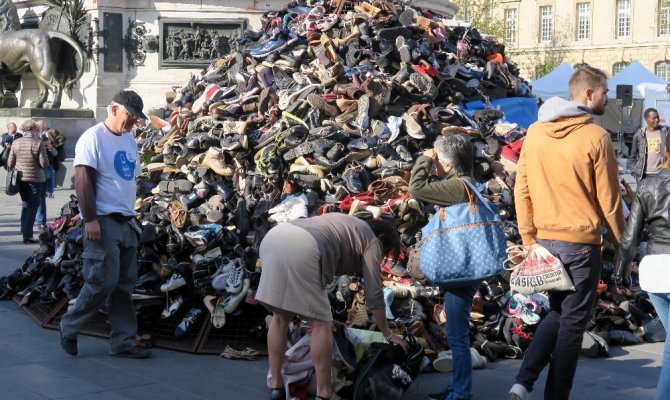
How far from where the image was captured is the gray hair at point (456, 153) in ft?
18.9

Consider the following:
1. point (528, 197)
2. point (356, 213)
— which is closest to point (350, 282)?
point (356, 213)

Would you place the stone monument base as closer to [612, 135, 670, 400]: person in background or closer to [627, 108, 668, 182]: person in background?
[627, 108, 668, 182]: person in background

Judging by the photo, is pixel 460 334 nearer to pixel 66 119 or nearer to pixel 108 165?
pixel 108 165

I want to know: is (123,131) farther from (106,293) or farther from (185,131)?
(185,131)

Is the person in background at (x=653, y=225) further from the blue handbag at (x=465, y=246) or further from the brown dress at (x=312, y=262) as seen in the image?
the brown dress at (x=312, y=262)

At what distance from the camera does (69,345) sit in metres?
6.95

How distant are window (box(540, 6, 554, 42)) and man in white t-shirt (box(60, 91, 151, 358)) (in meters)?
65.5

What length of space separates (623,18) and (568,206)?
213ft

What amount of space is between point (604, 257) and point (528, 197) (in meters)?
3.31

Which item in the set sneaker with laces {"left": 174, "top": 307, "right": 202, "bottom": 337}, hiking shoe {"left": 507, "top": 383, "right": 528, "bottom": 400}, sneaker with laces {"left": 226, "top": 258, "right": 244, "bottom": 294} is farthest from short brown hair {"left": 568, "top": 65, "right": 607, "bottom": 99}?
sneaker with laces {"left": 174, "top": 307, "right": 202, "bottom": 337}

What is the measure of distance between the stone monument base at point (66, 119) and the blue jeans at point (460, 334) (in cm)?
1594

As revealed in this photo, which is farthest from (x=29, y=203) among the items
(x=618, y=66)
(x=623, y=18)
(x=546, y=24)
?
(x=546, y=24)

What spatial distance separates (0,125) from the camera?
21.2 metres

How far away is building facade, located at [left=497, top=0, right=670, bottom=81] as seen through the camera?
63938 mm
